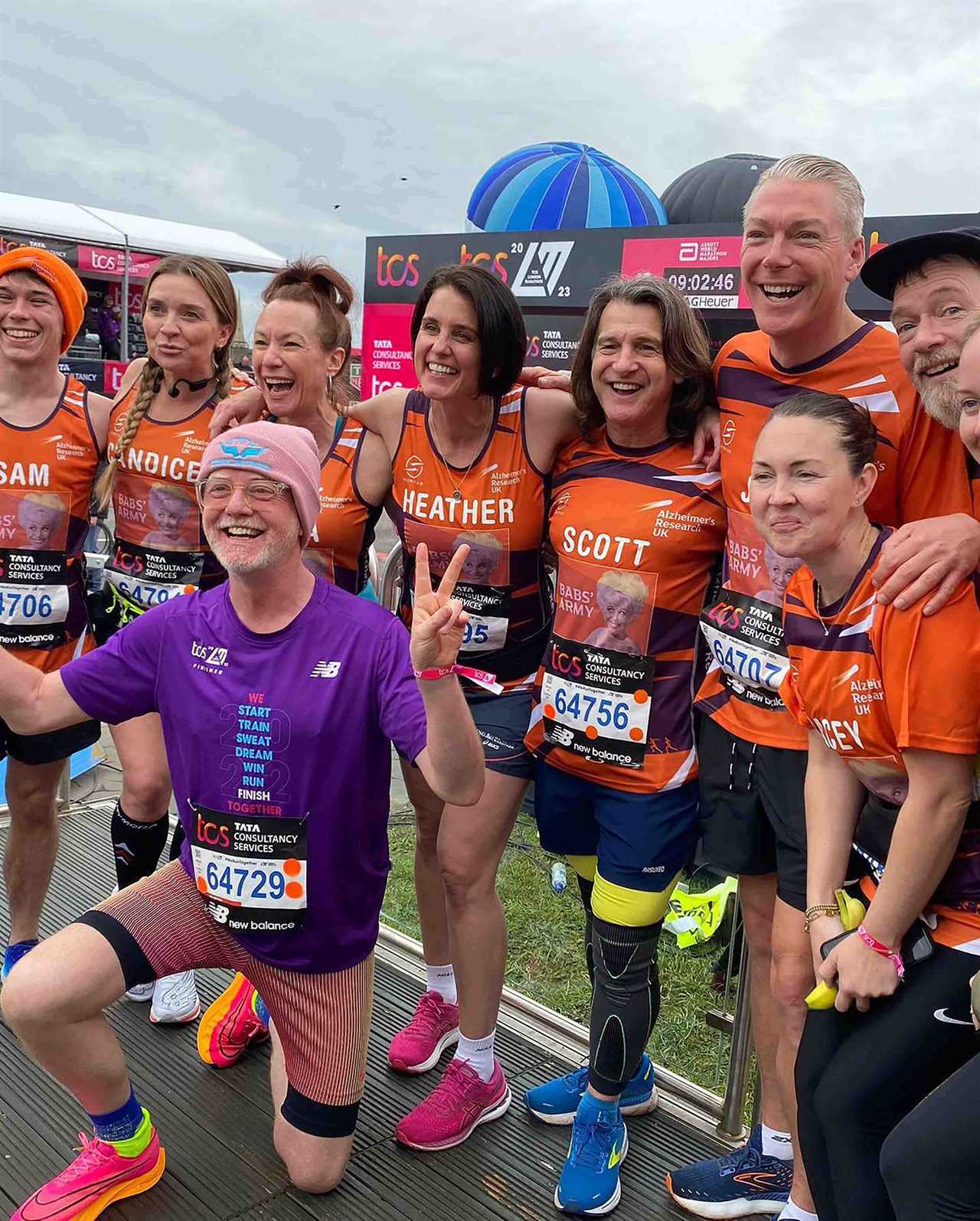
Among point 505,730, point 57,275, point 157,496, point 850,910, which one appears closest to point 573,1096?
point 505,730

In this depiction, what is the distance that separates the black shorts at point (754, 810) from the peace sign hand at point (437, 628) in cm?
70

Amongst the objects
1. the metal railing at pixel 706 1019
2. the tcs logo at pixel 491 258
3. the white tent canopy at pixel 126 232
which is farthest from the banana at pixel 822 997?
the white tent canopy at pixel 126 232

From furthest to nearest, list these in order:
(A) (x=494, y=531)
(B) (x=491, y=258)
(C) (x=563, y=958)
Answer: (B) (x=491, y=258) → (C) (x=563, y=958) → (A) (x=494, y=531)

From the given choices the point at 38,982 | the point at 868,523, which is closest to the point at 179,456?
the point at 38,982

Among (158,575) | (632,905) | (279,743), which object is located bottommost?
(632,905)

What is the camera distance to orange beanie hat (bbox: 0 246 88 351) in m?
2.80

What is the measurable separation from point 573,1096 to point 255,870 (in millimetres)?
1106

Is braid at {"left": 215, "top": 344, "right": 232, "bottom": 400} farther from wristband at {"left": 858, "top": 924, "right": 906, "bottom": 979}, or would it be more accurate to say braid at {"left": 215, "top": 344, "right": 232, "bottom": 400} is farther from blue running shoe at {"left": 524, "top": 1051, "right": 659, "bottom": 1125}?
wristband at {"left": 858, "top": 924, "right": 906, "bottom": 979}

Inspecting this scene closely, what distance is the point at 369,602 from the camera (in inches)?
88.8

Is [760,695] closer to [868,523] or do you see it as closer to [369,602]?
[868,523]

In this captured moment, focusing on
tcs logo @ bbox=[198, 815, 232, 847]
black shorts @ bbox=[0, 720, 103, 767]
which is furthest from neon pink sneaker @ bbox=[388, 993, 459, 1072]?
black shorts @ bbox=[0, 720, 103, 767]

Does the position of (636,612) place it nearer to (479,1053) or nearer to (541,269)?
(479,1053)

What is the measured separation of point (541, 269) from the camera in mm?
10141

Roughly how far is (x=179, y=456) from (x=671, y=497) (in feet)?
4.60
